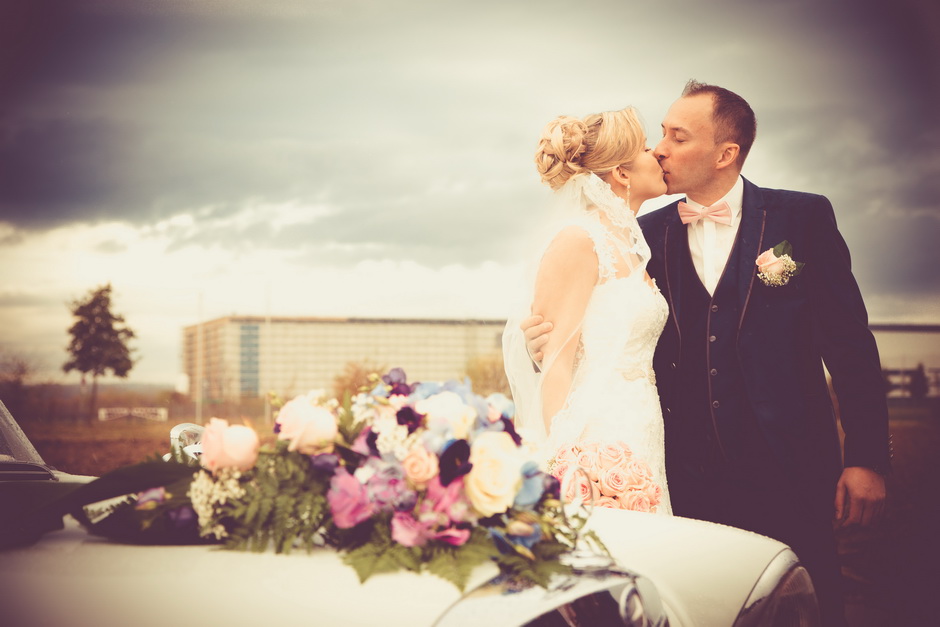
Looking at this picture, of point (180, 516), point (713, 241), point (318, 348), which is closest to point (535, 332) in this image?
point (713, 241)

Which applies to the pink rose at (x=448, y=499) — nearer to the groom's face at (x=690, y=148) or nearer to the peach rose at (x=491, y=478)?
the peach rose at (x=491, y=478)

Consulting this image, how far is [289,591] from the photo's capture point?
1.42m

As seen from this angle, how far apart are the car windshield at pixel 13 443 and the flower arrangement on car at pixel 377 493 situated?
3.32 ft

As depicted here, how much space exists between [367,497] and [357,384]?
37cm

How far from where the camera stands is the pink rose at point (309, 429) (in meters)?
1.60

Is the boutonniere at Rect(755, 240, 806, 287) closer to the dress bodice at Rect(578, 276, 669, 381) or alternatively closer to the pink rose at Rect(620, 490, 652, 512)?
the dress bodice at Rect(578, 276, 669, 381)

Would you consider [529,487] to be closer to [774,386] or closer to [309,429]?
[309,429]

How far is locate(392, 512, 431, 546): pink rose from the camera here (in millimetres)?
1512

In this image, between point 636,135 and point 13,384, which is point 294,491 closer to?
point 636,135

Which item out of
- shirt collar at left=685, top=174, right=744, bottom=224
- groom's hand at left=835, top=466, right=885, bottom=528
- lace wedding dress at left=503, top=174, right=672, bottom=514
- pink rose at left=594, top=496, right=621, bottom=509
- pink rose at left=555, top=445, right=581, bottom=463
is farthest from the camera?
shirt collar at left=685, top=174, right=744, bottom=224

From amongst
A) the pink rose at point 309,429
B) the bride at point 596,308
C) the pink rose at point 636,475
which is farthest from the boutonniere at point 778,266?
the pink rose at point 309,429

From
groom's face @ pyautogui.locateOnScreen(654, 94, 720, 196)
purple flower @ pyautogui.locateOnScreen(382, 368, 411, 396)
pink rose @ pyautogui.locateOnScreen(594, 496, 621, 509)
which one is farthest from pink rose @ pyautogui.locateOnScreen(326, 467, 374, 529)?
groom's face @ pyautogui.locateOnScreen(654, 94, 720, 196)

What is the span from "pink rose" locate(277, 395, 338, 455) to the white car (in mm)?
211

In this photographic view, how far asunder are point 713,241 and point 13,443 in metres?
2.80
